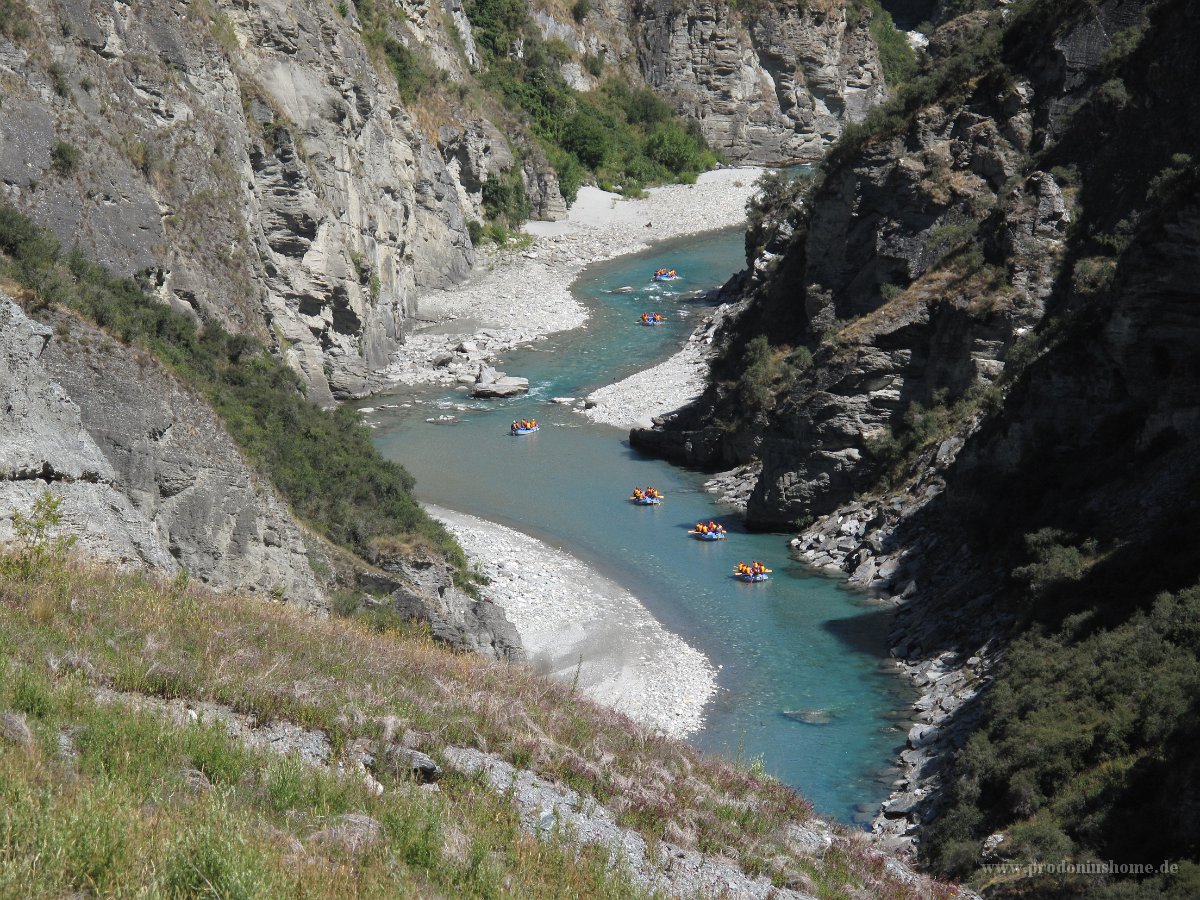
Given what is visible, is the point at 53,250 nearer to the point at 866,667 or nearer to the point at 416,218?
the point at 866,667

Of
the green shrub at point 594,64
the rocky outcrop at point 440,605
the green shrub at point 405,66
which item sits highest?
the green shrub at point 594,64

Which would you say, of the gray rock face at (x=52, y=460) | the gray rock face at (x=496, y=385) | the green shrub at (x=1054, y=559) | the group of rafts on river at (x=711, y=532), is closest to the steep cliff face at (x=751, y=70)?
the gray rock face at (x=496, y=385)

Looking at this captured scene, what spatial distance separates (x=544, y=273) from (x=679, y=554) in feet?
123

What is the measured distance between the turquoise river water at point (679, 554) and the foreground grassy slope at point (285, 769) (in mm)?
9255

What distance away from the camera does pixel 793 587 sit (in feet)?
106

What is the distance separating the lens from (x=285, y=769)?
8453mm

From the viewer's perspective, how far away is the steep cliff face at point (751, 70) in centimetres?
9825

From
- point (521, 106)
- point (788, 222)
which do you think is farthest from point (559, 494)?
point (521, 106)

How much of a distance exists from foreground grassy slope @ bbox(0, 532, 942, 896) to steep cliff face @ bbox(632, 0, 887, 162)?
89.9m

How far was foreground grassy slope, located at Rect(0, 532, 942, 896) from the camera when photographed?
6.62 m

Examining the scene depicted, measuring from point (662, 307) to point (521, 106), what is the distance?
27326 millimetres

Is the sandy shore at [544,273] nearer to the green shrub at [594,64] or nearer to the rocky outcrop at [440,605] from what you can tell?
the green shrub at [594,64]

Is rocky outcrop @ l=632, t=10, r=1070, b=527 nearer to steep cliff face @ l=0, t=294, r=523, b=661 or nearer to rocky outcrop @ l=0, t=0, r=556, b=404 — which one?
rocky outcrop @ l=0, t=0, r=556, b=404

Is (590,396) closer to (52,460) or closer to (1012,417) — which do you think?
(1012,417)
